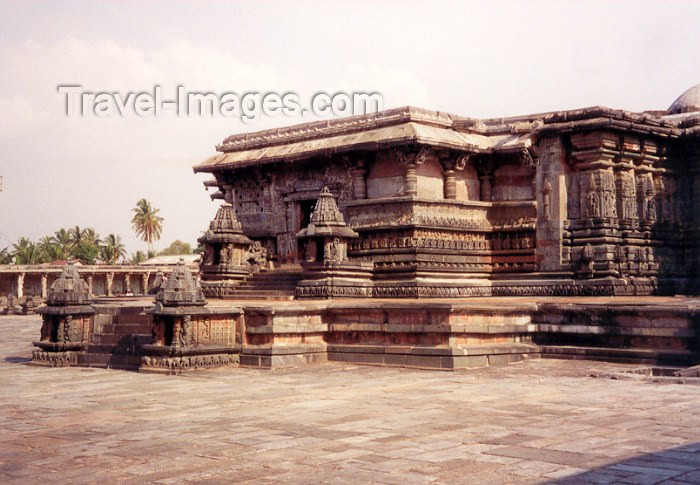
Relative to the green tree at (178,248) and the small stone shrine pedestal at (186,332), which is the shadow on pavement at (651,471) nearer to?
the small stone shrine pedestal at (186,332)

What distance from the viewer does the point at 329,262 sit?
69.7 feet

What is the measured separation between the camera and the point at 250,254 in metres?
25.8

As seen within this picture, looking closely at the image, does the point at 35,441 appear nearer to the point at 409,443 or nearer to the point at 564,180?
the point at 409,443

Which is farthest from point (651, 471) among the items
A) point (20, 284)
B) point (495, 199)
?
point (20, 284)

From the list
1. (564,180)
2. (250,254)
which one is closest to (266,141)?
(250,254)

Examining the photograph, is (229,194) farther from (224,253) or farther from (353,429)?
(353,429)

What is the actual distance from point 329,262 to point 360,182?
146 inches

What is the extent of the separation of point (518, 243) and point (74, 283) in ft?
40.4

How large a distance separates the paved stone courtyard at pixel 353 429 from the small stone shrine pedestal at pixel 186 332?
1.26 meters

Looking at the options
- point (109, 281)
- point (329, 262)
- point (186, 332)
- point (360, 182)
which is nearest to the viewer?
point (186, 332)

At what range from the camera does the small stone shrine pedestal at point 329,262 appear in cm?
2120

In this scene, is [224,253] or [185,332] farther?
[224,253]

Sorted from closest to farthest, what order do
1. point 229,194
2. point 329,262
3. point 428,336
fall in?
point 428,336, point 329,262, point 229,194

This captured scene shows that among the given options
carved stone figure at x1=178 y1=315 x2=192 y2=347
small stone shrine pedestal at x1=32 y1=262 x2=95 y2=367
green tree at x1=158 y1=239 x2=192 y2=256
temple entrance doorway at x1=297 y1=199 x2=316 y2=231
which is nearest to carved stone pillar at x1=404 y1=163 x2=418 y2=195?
temple entrance doorway at x1=297 y1=199 x2=316 y2=231
